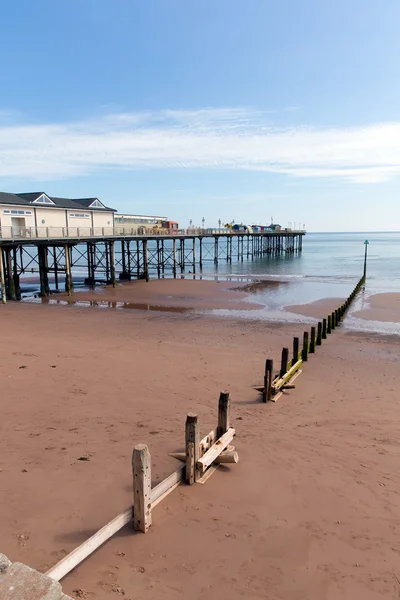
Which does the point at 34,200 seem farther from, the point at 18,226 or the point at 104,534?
the point at 104,534

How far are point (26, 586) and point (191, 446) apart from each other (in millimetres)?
3867

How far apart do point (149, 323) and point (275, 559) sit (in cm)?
1789

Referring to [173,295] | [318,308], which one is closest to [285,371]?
[318,308]

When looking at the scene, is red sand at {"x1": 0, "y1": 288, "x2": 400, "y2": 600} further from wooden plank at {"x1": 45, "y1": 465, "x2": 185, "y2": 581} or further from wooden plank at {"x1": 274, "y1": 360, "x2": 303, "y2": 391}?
wooden plank at {"x1": 274, "y1": 360, "x2": 303, "y2": 391}

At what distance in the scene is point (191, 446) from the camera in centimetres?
673

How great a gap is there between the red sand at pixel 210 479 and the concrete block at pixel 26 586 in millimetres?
1903

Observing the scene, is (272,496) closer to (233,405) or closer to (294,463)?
(294,463)

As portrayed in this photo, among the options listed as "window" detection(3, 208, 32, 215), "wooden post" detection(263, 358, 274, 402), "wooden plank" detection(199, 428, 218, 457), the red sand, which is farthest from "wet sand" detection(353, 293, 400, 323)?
"window" detection(3, 208, 32, 215)

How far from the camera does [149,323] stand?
22.8 meters

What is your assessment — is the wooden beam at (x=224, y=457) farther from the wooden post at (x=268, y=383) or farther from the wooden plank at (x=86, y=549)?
the wooden post at (x=268, y=383)

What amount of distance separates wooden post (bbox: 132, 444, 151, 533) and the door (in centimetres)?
2730

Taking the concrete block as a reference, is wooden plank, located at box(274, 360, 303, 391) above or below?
below

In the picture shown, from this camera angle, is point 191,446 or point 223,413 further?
point 223,413

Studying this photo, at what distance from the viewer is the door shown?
97.4 feet
